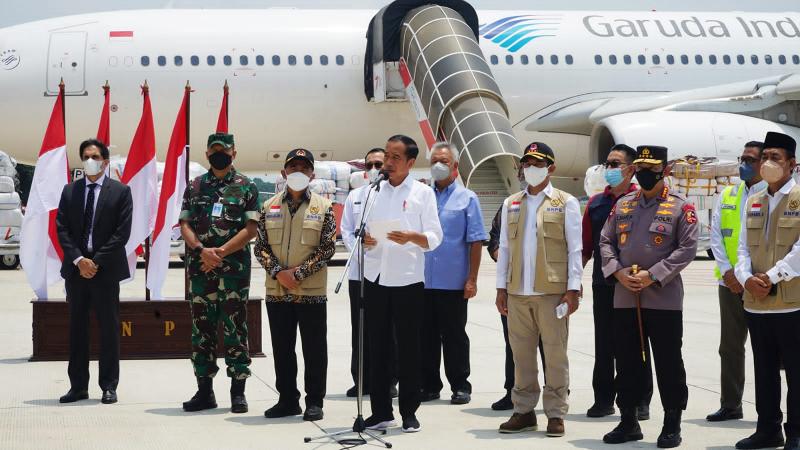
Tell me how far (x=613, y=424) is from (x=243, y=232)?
8.09 feet

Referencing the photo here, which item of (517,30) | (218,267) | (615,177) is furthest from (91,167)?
(517,30)

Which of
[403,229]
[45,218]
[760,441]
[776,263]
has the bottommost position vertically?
[760,441]

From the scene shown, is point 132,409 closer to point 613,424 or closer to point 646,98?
point 613,424

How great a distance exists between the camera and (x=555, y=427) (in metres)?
5.91

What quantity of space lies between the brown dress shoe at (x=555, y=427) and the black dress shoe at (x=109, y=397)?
8.91ft

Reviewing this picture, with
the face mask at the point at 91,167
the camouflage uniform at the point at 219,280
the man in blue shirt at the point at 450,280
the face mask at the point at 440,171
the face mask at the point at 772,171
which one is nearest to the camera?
the face mask at the point at 772,171

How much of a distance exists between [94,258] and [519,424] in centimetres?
293

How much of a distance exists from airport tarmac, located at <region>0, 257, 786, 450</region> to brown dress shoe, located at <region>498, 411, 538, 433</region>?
0.07m

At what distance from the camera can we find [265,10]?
20469 millimetres

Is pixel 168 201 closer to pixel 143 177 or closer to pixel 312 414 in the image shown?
pixel 143 177

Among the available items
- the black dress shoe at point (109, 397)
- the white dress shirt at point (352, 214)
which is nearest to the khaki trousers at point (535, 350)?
the white dress shirt at point (352, 214)

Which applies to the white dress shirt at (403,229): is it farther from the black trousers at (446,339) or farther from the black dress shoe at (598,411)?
the black dress shoe at (598,411)

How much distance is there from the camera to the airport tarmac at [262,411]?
573cm

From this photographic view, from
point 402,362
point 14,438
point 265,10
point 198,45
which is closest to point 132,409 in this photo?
point 14,438
